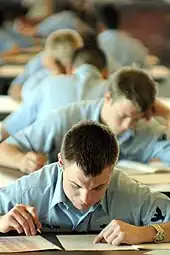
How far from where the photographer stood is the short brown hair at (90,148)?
84.4 inches

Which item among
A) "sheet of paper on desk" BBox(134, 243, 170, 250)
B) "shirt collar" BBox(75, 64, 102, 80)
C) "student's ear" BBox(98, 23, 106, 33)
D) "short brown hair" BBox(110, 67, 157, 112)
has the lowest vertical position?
"student's ear" BBox(98, 23, 106, 33)

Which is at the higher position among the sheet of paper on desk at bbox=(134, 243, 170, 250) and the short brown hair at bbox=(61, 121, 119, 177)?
the short brown hair at bbox=(61, 121, 119, 177)

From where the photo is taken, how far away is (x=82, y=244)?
218cm

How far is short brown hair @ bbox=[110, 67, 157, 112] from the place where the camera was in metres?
3.09

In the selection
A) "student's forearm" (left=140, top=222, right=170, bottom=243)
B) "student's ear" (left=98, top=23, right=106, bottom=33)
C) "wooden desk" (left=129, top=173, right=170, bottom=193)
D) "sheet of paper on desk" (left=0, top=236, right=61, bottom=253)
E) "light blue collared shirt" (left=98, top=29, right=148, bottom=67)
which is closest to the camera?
"sheet of paper on desk" (left=0, top=236, right=61, bottom=253)

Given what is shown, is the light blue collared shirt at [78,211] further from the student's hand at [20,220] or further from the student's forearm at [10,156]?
the student's forearm at [10,156]

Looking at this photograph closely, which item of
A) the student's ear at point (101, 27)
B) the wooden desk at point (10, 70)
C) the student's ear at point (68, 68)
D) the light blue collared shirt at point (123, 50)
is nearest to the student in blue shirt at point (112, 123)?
the student's ear at point (68, 68)

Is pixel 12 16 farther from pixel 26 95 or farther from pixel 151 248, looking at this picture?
pixel 151 248

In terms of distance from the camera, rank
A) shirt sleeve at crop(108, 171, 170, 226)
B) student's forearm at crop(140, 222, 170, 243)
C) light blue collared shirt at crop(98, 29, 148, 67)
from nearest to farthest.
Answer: student's forearm at crop(140, 222, 170, 243)
shirt sleeve at crop(108, 171, 170, 226)
light blue collared shirt at crop(98, 29, 148, 67)

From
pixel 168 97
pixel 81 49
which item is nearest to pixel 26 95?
pixel 81 49

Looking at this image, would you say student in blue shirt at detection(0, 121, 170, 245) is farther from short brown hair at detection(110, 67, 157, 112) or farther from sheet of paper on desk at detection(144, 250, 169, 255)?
short brown hair at detection(110, 67, 157, 112)

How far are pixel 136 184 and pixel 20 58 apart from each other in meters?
4.06

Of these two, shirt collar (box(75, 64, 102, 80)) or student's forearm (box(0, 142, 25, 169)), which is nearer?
student's forearm (box(0, 142, 25, 169))

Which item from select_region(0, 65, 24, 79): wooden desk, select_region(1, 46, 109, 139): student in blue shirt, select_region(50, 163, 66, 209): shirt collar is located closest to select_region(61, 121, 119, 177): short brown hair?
select_region(50, 163, 66, 209): shirt collar
